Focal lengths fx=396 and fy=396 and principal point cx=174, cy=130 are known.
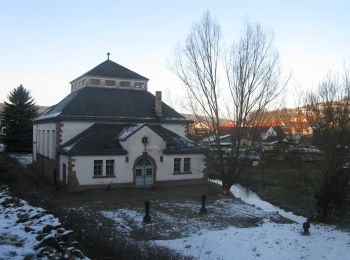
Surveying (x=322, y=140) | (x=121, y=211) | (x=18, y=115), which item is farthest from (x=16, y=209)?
(x=18, y=115)

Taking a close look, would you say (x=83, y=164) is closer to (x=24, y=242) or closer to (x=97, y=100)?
(x=97, y=100)

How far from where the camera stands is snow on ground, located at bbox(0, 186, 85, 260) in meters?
7.91

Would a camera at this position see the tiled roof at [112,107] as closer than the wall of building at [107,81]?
Yes

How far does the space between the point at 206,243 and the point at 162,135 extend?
1599 centimetres

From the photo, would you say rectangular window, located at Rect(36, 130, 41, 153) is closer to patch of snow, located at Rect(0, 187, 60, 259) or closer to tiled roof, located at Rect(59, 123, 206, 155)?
tiled roof, located at Rect(59, 123, 206, 155)

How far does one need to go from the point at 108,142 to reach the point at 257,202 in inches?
448

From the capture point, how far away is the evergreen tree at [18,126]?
166ft

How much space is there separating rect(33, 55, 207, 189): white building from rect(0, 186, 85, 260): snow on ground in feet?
50.8

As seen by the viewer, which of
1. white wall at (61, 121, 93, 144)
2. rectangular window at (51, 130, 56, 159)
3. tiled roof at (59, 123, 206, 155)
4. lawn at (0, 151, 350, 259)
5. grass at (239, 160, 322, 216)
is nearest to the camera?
lawn at (0, 151, 350, 259)

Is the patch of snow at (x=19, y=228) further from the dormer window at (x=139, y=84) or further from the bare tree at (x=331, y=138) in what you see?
the dormer window at (x=139, y=84)

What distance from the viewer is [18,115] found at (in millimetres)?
50438

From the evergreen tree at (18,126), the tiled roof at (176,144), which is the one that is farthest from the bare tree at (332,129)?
the evergreen tree at (18,126)

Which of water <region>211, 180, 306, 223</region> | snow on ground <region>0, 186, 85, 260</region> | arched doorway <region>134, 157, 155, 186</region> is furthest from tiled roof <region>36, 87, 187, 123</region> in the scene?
snow on ground <region>0, 186, 85, 260</region>

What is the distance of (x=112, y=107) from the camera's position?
32.5 meters
